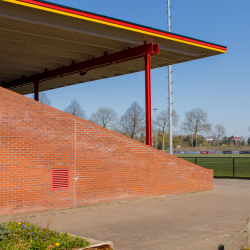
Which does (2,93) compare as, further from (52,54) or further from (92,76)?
(92,76)

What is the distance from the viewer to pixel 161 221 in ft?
26.5

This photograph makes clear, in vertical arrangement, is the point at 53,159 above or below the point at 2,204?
above

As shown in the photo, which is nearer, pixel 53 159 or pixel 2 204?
pixel 2 204

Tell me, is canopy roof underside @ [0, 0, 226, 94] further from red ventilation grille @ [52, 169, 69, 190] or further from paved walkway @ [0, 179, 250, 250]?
paved walkway @ [0, 179, 250, 250]

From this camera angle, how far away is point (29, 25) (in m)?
13.9

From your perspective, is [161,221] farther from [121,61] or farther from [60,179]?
[121,61]

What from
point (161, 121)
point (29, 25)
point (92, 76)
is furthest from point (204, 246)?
point (161, 121)

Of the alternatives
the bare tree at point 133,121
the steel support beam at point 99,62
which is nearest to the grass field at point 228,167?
the steel support beam at point 99,62

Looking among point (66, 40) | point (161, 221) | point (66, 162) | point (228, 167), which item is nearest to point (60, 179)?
point (66, 162)

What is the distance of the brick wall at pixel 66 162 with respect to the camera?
888cm

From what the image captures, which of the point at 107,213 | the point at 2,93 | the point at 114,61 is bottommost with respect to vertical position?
the point at 107,213

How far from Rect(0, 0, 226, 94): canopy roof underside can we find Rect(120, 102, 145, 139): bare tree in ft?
155

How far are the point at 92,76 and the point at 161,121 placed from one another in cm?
6543

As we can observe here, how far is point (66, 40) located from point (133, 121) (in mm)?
55148
